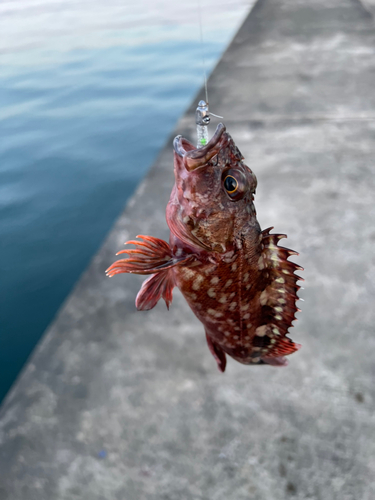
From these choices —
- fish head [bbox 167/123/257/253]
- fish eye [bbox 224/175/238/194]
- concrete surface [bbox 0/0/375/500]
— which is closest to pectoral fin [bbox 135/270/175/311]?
fish head [bbox 167/123/257/253]

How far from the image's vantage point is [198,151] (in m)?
1.22

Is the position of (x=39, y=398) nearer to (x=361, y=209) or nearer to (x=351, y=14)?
(x=361, y=209)

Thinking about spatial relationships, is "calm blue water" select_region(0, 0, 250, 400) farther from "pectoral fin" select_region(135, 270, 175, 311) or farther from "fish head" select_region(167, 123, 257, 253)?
"fish head" select_region(167, 123, 257, 253)

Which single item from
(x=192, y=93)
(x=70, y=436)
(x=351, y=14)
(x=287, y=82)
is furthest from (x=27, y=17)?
(x=70, y=436)

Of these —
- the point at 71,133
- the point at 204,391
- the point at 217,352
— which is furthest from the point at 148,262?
the point at 71,133

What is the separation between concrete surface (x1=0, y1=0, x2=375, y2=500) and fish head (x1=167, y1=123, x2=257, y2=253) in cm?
249

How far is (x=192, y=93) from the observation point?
37.5ft

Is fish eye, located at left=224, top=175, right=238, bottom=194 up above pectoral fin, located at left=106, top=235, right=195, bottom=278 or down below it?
above

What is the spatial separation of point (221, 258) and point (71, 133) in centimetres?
907

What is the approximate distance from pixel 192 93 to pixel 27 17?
13.0m

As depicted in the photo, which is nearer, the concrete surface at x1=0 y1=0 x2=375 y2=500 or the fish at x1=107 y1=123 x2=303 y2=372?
the fish at x1=107 y1=123 x2=303 y2=372

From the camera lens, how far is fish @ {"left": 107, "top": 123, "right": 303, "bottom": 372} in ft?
4.32

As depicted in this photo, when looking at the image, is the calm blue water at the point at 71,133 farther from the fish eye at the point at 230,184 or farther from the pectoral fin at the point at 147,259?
the fish eye at the point at 230,184

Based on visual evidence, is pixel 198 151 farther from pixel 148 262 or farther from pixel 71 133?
pixel 71 133
